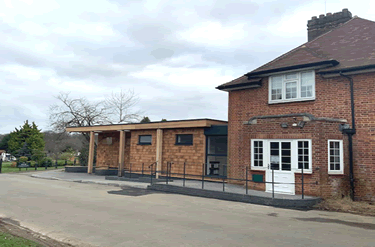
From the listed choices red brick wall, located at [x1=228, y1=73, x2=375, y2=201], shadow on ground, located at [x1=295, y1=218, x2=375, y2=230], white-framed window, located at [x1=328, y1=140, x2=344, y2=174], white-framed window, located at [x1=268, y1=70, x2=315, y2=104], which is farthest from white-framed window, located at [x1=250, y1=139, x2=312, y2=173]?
shadow on ground, located at [x1=295, y1=218, x2=375, y2=230]

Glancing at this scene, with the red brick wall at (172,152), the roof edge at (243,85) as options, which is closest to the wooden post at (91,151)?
the red brick wall at (172,152)

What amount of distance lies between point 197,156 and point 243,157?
3288 mm

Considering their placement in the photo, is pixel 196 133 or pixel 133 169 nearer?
pixel 196 133

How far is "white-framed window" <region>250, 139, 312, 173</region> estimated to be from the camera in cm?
1120

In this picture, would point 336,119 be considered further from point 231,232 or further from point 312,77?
point 231,232

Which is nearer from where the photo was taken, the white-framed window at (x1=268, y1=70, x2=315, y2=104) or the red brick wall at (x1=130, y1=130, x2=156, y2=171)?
the white-framed window at (x1=268, y1=70, x2=315, y2=104)

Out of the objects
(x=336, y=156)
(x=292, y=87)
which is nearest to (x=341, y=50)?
(x=292, y=87)

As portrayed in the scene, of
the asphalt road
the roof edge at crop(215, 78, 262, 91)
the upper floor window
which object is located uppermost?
the roof edge at crop(215, 78, 262, 91)

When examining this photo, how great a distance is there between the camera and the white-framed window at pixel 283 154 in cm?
1120

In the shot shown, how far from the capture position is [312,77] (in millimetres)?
12031

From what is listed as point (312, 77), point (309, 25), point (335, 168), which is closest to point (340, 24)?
point (309, 25)

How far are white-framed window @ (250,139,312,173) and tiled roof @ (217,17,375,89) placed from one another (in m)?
3.04

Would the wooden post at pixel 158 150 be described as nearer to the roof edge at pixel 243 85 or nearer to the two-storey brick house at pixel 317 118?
the roof edge at pixel 243 85

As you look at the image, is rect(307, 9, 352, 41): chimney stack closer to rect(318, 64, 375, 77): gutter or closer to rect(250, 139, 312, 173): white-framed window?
rect(318, 64, 375, 77): gutter
